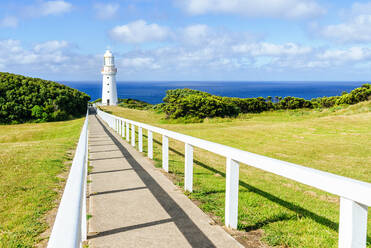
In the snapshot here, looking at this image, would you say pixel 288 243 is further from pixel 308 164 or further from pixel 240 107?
pixel 240 107

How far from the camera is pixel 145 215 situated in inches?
185

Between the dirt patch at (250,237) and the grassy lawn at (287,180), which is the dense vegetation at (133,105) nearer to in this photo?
the grassy lawn at (287,180)

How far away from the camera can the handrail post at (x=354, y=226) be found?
8.14 ft

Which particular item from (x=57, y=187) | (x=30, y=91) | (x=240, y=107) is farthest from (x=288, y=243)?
(x=30, y=91)

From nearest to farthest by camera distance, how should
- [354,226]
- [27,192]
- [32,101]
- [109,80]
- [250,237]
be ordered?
[354,226] → [250,237] → [27,192] → [32,101] → [109,80]

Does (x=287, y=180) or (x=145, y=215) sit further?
(x=287, y=180)

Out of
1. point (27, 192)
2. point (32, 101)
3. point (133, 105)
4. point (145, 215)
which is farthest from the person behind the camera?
point (133, 105)

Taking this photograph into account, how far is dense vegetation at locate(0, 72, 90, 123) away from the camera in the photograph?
149ft

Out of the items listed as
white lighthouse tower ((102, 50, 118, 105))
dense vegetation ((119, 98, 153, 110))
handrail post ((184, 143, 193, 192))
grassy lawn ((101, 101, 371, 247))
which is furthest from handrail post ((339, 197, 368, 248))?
white lighthouse tower ((102, 50, 118, 105))

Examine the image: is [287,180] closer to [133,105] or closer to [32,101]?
[32,101]

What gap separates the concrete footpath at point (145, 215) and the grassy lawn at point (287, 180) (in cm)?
41

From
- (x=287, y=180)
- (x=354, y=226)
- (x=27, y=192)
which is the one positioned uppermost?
(x=354, y=226)

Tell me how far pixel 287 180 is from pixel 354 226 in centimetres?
734

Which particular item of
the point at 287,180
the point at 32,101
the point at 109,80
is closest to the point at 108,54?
the point at 109,80
